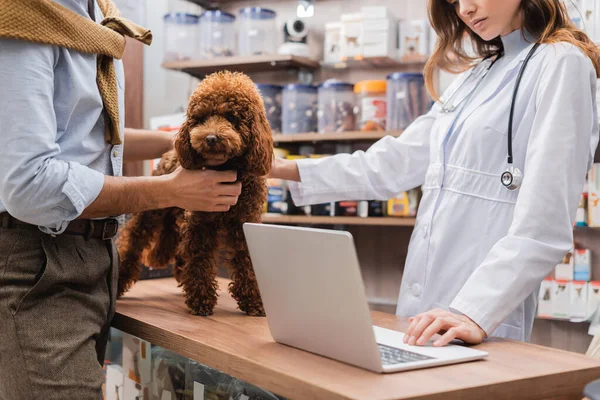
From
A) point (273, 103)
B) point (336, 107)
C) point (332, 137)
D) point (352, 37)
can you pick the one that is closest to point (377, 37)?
point (352, 37)

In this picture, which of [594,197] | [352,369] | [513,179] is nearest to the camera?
[352,369]

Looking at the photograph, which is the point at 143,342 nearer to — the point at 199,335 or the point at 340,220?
the point at 199,335

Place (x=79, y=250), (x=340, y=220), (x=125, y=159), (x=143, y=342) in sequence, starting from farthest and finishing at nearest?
(x=340, y=220) < (x=125, y=159) < (x=143, y=342) < (x=79, y=250)

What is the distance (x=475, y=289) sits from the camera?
1.24 metres

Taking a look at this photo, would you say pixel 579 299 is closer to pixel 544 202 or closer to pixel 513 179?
pixel 513 179

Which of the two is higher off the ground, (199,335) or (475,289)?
(475,289)

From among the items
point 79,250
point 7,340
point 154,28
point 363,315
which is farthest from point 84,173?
point 154,28

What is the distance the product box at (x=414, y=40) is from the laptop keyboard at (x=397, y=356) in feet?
7.13

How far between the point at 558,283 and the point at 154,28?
2714 mm

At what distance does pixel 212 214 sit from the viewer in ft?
4.79

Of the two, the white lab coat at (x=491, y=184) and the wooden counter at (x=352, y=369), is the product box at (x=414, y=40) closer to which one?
the white lab coat at (x=491, y=184)

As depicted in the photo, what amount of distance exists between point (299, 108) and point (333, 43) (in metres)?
0.36

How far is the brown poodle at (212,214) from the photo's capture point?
134 cm

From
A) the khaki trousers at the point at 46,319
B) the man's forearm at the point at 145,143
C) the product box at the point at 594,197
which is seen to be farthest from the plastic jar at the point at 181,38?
the khaki trousers at the point at 46,319
